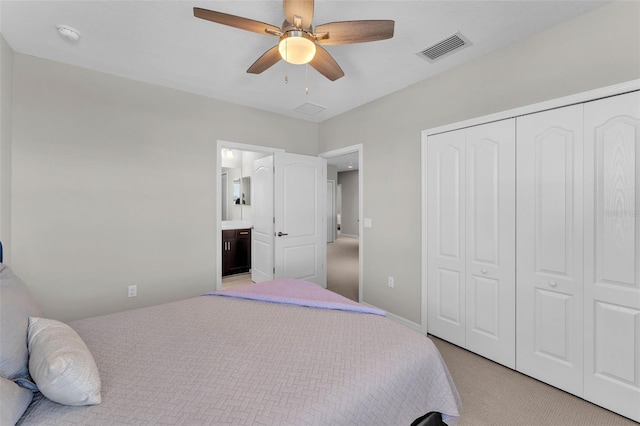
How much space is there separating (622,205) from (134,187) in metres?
4.08

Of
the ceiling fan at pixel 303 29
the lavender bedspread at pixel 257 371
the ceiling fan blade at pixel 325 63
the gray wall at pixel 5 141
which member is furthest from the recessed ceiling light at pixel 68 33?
the lavender bedspread at pixel 257 371

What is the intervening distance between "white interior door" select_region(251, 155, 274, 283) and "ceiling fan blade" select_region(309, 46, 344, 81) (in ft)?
6.76

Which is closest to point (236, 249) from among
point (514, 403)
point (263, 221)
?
point (263, 221)

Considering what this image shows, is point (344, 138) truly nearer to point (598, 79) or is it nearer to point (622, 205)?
point (598, 79)

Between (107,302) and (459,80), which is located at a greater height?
(459,80)

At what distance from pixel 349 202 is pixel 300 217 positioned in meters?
6.65

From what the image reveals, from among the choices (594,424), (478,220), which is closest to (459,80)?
(478,220)

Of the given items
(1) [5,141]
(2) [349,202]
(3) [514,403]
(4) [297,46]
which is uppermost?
(4) [297,46]

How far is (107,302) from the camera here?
108 inches

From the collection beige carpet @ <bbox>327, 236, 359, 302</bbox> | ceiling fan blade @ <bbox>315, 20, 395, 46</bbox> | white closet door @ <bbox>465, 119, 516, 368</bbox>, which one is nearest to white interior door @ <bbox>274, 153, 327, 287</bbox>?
beige carpet @ <bbox>327, 236, 359, 302</bbox>

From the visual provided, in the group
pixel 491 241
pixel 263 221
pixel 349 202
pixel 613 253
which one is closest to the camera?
pixel 613 253

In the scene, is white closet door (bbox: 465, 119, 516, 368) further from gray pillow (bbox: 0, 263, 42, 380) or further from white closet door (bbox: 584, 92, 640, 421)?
gray pillow (bbox: 0, 263, 42, 380)

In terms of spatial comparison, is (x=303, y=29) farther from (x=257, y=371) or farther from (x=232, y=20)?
(x=257, y=371)

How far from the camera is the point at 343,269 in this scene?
5.51 m
